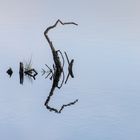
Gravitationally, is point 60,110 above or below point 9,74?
below

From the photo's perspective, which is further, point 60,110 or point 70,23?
point 70,23

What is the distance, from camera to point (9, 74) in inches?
109

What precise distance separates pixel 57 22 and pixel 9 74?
41cm

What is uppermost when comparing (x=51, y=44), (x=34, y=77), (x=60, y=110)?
(x=51, y=44)

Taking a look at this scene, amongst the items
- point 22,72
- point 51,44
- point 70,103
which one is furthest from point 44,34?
point 70,103

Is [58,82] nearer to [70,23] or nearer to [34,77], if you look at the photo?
[34,77]

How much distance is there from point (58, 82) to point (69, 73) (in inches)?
3.2

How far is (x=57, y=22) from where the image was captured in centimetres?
283

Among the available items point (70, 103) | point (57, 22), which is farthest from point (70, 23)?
point (70, 103)

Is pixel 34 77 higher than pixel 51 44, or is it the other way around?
pixel 51 44

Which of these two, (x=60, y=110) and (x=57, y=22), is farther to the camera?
(x=57, y=22)

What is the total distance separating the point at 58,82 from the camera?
108 inches

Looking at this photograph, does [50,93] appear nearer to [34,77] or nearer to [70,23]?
[34,77]

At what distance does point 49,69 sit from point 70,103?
8.8 inches
